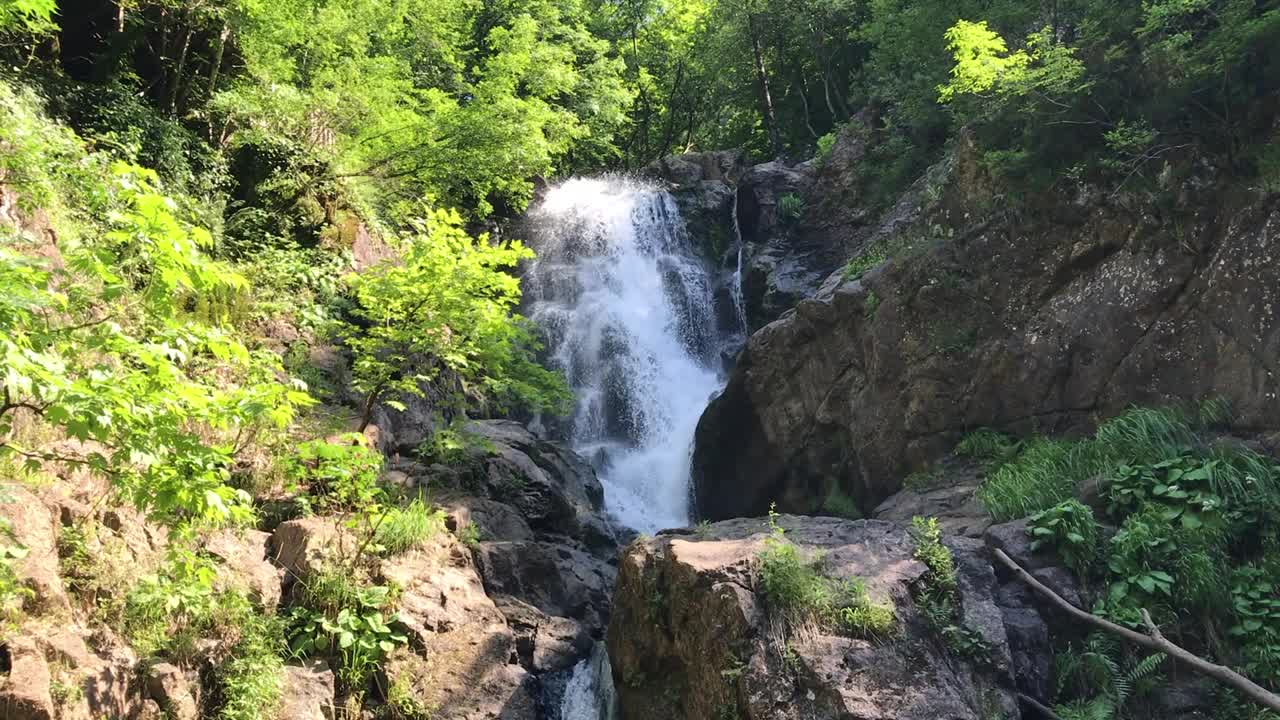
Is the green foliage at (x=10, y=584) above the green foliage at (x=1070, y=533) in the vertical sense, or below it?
above

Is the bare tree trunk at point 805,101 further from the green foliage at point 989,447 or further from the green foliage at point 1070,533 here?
the green foliage at point 1070,533

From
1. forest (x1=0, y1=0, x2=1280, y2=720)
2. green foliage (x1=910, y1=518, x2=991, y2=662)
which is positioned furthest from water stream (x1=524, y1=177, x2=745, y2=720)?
green foliage (x1=910, y1=518, x2=991, y2=662)

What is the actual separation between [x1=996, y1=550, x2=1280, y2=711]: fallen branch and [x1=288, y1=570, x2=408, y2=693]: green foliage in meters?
5.79

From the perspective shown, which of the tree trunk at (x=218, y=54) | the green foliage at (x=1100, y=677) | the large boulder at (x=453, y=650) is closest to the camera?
the green foliage at (x=1100, y=677)

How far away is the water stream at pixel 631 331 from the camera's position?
15.6m

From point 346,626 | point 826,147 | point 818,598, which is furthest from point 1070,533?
point 826,147

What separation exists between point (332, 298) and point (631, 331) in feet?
28.5

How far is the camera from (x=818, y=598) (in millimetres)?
6172

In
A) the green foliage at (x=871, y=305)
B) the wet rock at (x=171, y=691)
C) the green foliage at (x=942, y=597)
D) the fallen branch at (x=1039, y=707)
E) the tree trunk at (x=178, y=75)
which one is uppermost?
the tree trunk at (x=178, y=75)

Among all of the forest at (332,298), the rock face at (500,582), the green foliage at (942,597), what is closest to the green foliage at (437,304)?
the forest at (332,298)

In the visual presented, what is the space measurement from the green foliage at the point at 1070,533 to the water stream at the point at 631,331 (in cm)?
794

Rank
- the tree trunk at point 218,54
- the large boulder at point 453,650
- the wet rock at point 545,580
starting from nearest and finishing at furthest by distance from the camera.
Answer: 1. the large boulder at point 453,650
2. the wet rock at point 545,580
3. the tree trunk at point 218,54

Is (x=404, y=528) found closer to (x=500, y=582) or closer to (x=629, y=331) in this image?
(x=500, y=582)

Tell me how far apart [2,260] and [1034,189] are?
10992 millimetres
